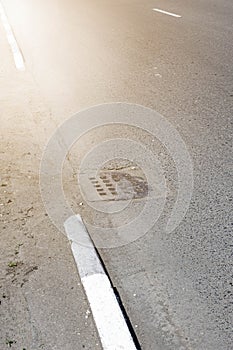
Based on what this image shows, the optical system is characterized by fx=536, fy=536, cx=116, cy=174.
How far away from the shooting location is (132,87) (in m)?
7.52

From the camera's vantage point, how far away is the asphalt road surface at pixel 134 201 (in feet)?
9.85

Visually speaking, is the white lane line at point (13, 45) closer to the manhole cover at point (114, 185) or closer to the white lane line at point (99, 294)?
the manhole cover at point (114, 185)

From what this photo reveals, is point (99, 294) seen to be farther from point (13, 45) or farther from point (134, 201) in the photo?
point (13, 45)

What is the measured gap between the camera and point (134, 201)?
430 cm

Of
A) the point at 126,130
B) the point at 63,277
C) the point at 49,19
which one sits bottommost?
the point at 49,19

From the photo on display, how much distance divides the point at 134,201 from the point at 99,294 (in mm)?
1243

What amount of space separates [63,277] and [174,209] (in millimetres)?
1184

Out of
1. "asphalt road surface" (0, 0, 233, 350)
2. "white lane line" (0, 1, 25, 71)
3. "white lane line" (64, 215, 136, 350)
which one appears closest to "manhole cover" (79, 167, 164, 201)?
"asphalt road surface" (0, 0, 233, 350)

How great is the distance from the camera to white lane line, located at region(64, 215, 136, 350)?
2854 mm

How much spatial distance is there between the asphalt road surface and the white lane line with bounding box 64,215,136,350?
0.05 metres

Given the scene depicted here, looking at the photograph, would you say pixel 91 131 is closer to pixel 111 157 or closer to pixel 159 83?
pixel 111 157

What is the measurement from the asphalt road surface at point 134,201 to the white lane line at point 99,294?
0.05m

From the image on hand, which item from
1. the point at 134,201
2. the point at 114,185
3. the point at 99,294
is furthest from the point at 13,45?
the point at 99,294

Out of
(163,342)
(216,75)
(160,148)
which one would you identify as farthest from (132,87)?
(163,342)
